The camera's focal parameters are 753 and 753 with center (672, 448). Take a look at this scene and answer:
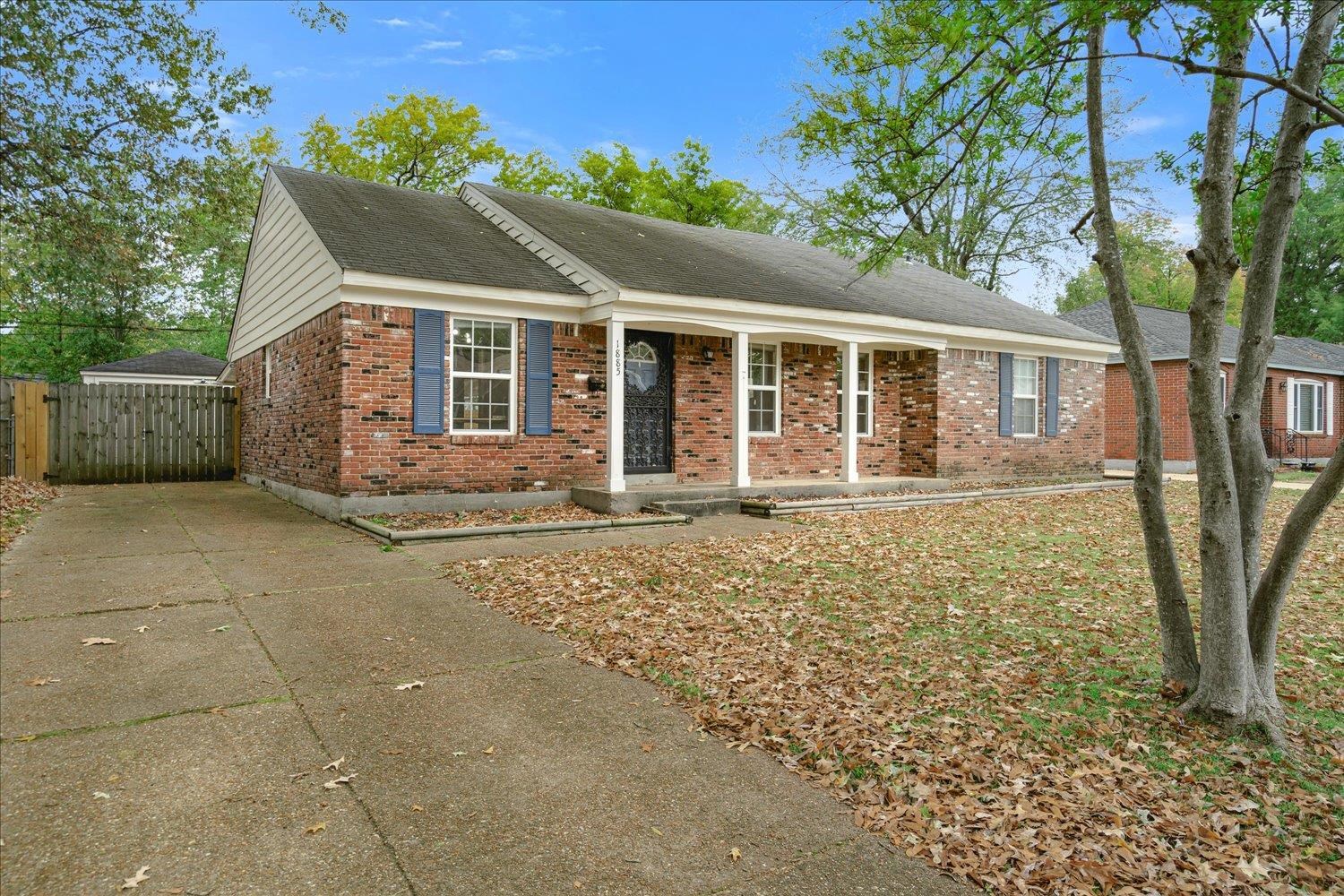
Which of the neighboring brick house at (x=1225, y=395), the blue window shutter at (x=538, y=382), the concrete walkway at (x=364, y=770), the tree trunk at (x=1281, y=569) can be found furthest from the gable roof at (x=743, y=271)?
the concrete walkway at (x=364, y=770)

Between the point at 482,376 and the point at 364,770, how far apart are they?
25.2ft

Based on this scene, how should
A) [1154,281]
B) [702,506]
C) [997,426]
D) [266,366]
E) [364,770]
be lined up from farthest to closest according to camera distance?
[1154,281] → [997,426] → [266,366] → [702,506] → [364,770]

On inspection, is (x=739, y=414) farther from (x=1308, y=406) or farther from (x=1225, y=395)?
(x=1308, y=406)

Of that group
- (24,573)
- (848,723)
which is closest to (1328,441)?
(848,723)

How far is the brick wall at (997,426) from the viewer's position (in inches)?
580

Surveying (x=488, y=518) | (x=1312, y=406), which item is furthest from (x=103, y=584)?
(x=1312, y=406)

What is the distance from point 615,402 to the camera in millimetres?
10492

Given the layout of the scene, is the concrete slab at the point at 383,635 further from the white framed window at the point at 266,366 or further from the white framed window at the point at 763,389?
the white framed window at the point at 266,366

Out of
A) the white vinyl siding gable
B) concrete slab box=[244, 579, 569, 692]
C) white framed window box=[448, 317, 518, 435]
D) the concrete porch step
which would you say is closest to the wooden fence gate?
the white vinyl siding gable

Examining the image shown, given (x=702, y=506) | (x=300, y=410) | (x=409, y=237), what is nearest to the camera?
(x=702, y=506)

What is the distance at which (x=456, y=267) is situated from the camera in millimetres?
10227

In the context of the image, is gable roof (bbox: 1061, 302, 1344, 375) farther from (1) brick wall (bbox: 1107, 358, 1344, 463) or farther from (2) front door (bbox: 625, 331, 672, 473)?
(2) front door (bbox: 625, 331, 672, 473)

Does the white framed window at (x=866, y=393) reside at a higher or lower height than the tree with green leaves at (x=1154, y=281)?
lower

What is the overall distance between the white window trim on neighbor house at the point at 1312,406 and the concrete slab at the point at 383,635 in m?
26.3
